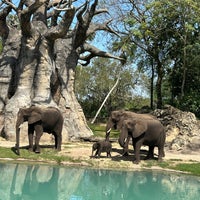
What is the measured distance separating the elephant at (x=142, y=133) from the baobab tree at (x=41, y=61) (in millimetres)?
6085

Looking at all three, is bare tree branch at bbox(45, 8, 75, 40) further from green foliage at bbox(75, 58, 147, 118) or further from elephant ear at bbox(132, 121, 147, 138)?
green foliage at bbox(75, 58, 147, 118)

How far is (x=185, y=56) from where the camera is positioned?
27844 millimetres

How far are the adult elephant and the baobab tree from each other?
11.7ft

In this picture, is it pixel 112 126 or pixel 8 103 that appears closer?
pixel 112 126

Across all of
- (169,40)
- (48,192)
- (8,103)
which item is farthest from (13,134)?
(169,40)

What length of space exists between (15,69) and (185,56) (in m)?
11.9

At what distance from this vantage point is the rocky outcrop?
18.4 m

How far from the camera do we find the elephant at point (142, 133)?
1444cm

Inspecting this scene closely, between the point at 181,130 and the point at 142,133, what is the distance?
5368mm

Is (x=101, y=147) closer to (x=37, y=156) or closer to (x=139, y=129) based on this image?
(x=139, y=129)

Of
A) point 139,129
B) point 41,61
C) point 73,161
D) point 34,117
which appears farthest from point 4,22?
point 139,129

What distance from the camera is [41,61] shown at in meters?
20.4

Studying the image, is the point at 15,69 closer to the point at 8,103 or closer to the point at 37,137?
the point at 8,103

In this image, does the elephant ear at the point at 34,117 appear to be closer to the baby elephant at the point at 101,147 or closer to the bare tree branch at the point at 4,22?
the baby elephant at the point at 101,147
